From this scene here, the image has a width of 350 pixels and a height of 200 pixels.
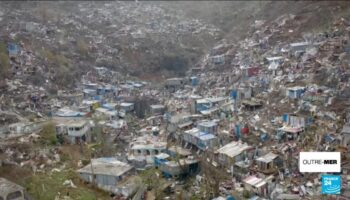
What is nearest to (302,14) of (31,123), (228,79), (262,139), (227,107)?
(228,79)

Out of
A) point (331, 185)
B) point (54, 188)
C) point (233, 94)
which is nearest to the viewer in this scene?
point (331, 185)

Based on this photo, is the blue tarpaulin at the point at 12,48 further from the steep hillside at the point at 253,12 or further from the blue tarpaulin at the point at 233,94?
the steep hillside at the point at 253,12

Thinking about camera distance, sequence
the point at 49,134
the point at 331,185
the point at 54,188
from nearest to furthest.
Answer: the point at 331,185 < the point at 54,188 < the point at 49,134

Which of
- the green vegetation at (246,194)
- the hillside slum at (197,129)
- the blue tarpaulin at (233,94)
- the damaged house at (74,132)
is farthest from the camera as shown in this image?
the blue tarpaulin at (233,94)

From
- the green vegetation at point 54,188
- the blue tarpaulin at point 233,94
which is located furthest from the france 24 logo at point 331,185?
the blue tarpaulin at point 233,94

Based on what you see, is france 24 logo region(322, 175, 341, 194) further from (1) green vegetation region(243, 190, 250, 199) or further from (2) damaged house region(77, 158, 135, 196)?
(2) damaged house region(77, 158, 135, 196)

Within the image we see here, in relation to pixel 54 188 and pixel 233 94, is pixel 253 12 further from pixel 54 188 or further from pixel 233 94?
pixel 54 188

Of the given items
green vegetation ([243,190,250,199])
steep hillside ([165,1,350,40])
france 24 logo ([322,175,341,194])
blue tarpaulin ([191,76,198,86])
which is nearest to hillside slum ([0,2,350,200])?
green vegetation ([243,190,250,199])

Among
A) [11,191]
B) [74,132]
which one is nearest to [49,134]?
[74,132]
